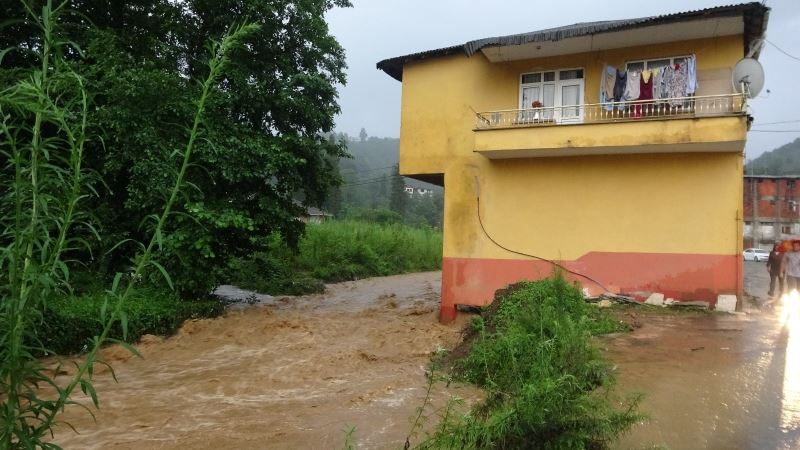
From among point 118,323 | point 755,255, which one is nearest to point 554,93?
point 118,323

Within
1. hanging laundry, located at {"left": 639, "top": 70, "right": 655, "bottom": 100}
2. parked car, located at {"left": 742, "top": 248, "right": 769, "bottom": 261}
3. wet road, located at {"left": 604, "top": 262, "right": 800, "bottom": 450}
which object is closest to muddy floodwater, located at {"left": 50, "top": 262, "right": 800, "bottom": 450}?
wet road, located at {"left": 604, "top": 262, "right": 800, "bottom": 450}

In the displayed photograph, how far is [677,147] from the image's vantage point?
10.7 meters

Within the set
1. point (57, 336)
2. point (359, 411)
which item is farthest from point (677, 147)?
point (57, 336)

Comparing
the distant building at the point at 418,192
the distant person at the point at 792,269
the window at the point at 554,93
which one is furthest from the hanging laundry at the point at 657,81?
the distant building at the point at 418,192

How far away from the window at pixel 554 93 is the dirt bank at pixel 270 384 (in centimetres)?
560

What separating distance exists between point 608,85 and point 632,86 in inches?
19.5

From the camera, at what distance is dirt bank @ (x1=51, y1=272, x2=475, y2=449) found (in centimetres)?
607

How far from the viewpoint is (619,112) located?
38.2 feet

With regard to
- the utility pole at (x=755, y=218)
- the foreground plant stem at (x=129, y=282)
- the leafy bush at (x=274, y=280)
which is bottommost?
the leafy bush at (x=274, y=280)

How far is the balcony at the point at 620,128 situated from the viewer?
403 inches

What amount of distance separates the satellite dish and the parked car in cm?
3843

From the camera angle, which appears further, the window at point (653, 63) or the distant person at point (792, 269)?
the distant person at point (792, 269)

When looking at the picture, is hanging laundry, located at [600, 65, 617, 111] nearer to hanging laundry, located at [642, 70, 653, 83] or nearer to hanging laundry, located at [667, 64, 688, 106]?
hanging laundry, located at [642, 70, 653, 83]

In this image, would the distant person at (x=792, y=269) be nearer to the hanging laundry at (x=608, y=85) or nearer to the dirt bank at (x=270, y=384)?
the hanging laundry at (x=608, y=85)
